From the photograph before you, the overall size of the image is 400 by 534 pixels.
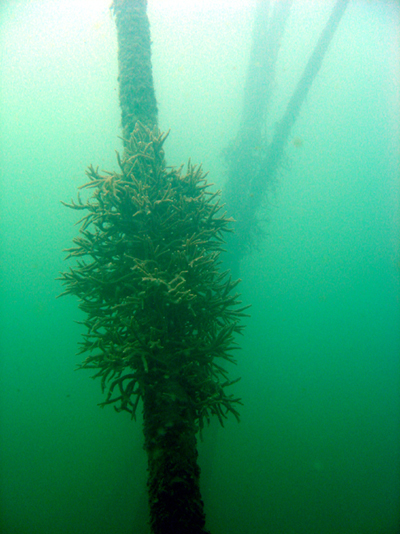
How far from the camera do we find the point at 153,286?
212 cm

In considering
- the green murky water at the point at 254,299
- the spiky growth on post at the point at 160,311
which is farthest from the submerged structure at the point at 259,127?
the spiky growth on post at the point at 160,311

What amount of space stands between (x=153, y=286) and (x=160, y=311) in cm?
30

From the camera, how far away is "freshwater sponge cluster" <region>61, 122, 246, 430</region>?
84.4 inches

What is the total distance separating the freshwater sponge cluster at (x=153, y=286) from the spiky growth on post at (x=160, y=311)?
1 centimetres

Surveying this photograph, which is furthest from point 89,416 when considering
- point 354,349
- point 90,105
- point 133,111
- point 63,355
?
point 90,105

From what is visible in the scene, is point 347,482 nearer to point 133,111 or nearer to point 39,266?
point 133,111

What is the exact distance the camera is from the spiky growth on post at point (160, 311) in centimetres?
192

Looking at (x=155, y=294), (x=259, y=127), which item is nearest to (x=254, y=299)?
(x=259, y=127)

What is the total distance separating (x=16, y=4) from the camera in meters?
8.94

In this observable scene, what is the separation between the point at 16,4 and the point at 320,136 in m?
13.7

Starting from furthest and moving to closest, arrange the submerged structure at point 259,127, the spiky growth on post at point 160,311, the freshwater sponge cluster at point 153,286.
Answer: the submerged structure at point 259,127, the freshwater sponge cluster at point 153,286, the spiky growth on post at point 160,311

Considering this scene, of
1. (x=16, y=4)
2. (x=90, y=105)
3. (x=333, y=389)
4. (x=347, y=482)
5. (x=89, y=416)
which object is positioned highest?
(x=16, y=4)

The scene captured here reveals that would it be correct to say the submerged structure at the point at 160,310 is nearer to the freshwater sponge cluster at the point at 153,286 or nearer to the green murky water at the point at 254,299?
the freshwater sponge cluster at the point at 153,286

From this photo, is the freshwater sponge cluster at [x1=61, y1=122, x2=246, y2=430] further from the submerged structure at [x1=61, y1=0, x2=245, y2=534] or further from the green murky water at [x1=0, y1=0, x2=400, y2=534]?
the green murky water at [x1=0, y1=0, x2=400, y2=534]
